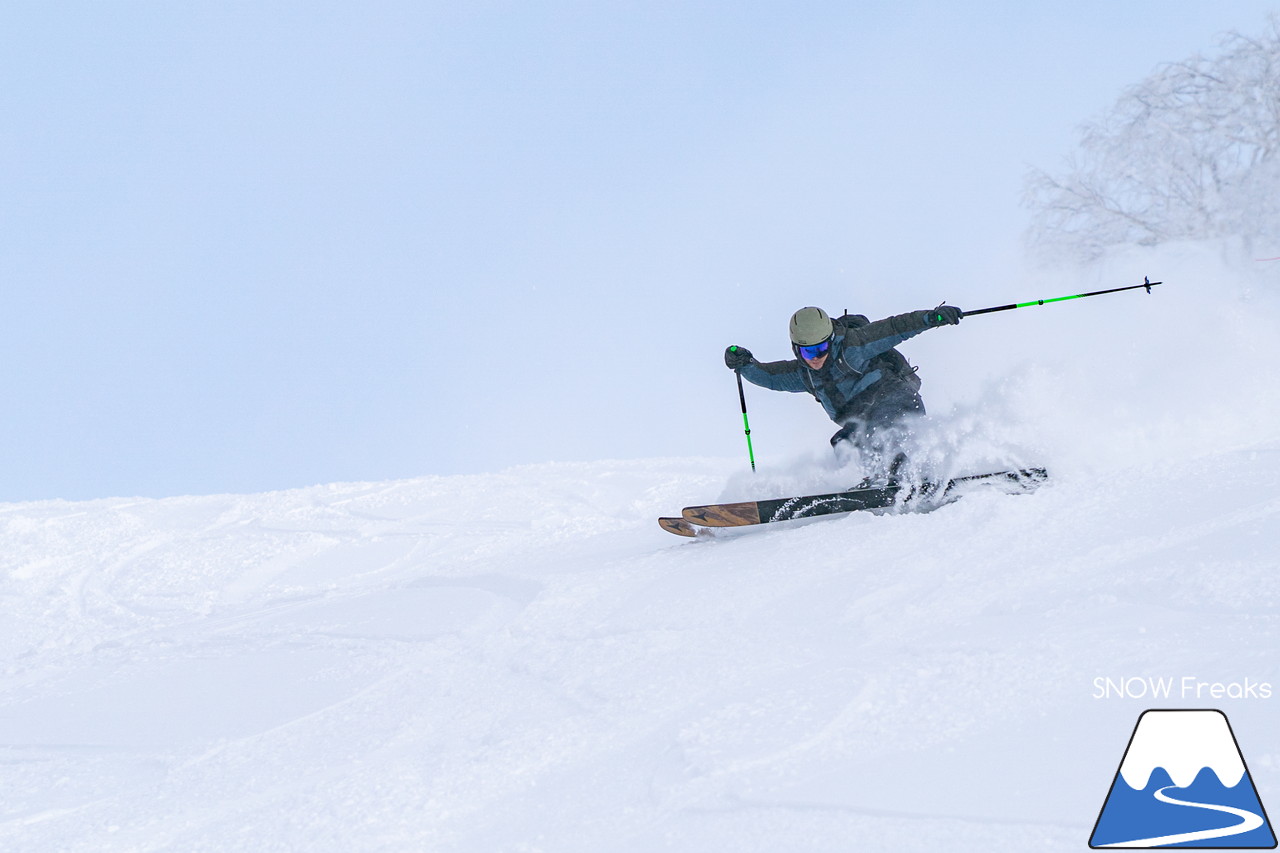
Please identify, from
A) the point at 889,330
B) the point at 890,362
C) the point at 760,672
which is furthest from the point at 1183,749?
the point at 890,362

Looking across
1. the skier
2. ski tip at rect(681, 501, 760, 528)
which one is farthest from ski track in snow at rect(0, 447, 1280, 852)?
the skier

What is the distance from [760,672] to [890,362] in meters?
3.73

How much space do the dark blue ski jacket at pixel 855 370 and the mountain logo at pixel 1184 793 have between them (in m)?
3.98

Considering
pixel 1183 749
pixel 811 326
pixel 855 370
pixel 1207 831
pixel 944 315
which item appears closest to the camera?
pixel 1207 831

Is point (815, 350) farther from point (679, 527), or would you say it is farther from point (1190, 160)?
point (1190, 160)

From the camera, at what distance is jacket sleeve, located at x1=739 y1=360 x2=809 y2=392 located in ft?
23.5

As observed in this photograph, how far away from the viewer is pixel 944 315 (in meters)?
6.28

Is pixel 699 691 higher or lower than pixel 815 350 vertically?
lower

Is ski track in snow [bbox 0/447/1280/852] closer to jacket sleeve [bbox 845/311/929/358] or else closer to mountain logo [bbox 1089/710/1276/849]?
mountain logo [bbox 1089/710/1276/849]

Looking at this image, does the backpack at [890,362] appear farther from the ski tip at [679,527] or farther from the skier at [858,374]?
the ski tip at [679,527]

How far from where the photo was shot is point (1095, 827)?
246cm

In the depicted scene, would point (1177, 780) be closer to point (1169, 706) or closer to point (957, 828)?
point (1169, 706)

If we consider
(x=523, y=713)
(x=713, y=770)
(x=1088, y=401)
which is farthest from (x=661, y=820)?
(x=1088, y=401)

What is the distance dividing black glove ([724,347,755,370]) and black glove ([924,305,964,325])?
147 centimetres
